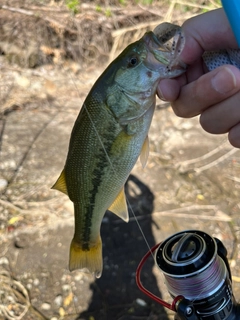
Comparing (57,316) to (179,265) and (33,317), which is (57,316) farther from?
(179,265)

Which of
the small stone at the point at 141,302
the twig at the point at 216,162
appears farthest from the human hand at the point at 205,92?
the twig at the point at 216,162

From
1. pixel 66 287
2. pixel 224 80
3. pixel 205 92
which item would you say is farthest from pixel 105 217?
pixel 224 80

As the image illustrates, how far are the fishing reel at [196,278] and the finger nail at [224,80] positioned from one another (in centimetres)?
55

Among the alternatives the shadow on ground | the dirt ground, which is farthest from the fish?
the shadow on ground

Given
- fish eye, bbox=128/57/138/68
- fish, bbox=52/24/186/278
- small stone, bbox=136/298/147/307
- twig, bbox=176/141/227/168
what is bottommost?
small stone, bbox=136/298/147/307

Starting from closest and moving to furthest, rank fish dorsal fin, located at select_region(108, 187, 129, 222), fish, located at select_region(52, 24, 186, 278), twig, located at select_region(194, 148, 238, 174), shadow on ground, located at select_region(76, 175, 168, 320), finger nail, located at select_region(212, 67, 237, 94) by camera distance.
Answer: finger nail, located at select_region(212, 67, 237, 94), fish, located at select_region(52, 24, 186, 278), fish dorsal fin, located at select_region(108, 187, 129, 222), shadow on ground, located at select_region(76, 175, 168, 320), twig, located at select_region(194, 148, 238, 174)

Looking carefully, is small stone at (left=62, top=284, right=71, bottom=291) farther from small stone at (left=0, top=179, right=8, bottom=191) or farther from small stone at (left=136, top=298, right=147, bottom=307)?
small stone at (left=0, top=179, right=8, bottom=191)

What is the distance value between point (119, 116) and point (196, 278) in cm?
65

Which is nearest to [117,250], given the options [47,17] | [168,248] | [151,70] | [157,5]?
[168,248]

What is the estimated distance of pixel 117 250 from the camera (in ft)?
10.6

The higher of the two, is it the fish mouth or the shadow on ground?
the fish mouth

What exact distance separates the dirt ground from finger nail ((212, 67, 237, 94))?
1076 millimetres

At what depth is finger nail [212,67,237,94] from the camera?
1.38 metres

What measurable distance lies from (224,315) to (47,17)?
4628 millimetres
